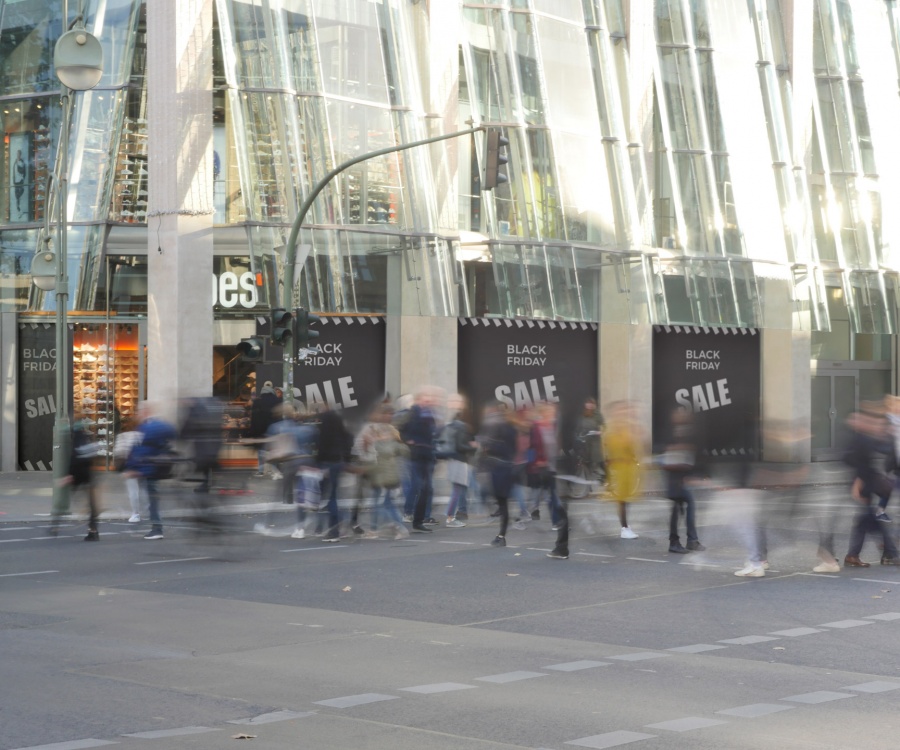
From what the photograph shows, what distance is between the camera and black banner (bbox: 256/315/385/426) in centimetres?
3266

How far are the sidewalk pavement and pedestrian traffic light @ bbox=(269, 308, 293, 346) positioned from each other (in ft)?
7.84

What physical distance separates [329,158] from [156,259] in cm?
441

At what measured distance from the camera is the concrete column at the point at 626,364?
37156 millimetres

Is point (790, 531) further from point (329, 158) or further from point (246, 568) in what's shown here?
point (329, 158)

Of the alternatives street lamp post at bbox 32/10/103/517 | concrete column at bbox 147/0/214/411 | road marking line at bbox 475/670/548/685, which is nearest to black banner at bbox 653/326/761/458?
concrete column at bbox 147/0/214/411

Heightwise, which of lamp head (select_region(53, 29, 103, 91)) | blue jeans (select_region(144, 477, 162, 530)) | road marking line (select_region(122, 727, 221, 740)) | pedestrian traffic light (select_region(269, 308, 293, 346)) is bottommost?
road marking line (select_region(122, 727, 221, 740))

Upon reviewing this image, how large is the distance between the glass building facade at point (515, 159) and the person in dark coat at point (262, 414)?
203 centimetres

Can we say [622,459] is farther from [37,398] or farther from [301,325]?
[37,398]

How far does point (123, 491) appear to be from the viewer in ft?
89.0

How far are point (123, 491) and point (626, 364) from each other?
1494 cm

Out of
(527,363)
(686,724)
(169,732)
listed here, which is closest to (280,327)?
(527,363)

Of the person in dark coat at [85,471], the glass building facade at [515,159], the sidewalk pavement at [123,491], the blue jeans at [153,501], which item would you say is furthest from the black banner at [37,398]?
the blue jeans at [153,501]

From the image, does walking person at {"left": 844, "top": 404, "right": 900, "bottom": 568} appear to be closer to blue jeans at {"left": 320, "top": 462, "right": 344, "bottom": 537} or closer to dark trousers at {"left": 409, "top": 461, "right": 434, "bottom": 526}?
dark trousers at {"left": 409, "top": 461, "right": 434, "bottom": 526}

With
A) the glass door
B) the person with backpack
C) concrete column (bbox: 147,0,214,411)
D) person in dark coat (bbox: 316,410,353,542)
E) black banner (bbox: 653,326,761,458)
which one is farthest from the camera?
the glass door
